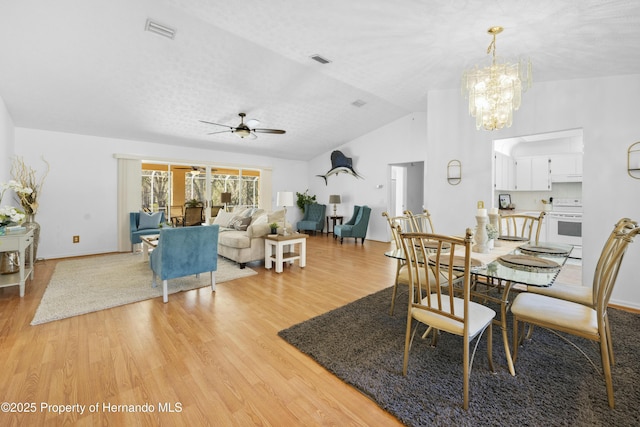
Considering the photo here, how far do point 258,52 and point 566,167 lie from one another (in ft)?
19.5

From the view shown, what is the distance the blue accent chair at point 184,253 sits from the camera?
3139 millimetres

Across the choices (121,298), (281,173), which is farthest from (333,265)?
(281,173)

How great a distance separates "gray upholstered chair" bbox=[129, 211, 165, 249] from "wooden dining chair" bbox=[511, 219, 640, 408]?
5.97m

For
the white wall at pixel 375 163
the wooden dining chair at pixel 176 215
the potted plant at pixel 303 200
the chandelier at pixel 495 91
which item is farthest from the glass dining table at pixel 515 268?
the potted plant at pixel 303 200

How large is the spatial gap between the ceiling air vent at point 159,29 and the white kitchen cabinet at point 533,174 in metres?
6.61

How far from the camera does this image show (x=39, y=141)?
5.09m

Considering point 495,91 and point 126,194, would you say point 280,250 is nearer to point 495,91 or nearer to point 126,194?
point 495,91

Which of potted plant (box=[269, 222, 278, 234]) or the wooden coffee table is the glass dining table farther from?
the wooden coffee table

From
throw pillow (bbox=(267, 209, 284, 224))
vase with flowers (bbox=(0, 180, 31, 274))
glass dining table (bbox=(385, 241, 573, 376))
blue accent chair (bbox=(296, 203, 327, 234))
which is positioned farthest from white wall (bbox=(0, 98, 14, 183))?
blue accent chair (bbox=(296, 203, 327, 234))

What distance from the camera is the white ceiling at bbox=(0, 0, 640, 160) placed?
2.59 meters

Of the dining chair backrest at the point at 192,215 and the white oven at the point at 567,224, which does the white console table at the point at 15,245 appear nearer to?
the dining chair backrest at the point at 192,215

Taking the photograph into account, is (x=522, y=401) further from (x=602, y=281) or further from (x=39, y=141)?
(x=39, y=141)

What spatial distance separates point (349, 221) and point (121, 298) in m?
5.68

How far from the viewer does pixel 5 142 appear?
415 centimetres
